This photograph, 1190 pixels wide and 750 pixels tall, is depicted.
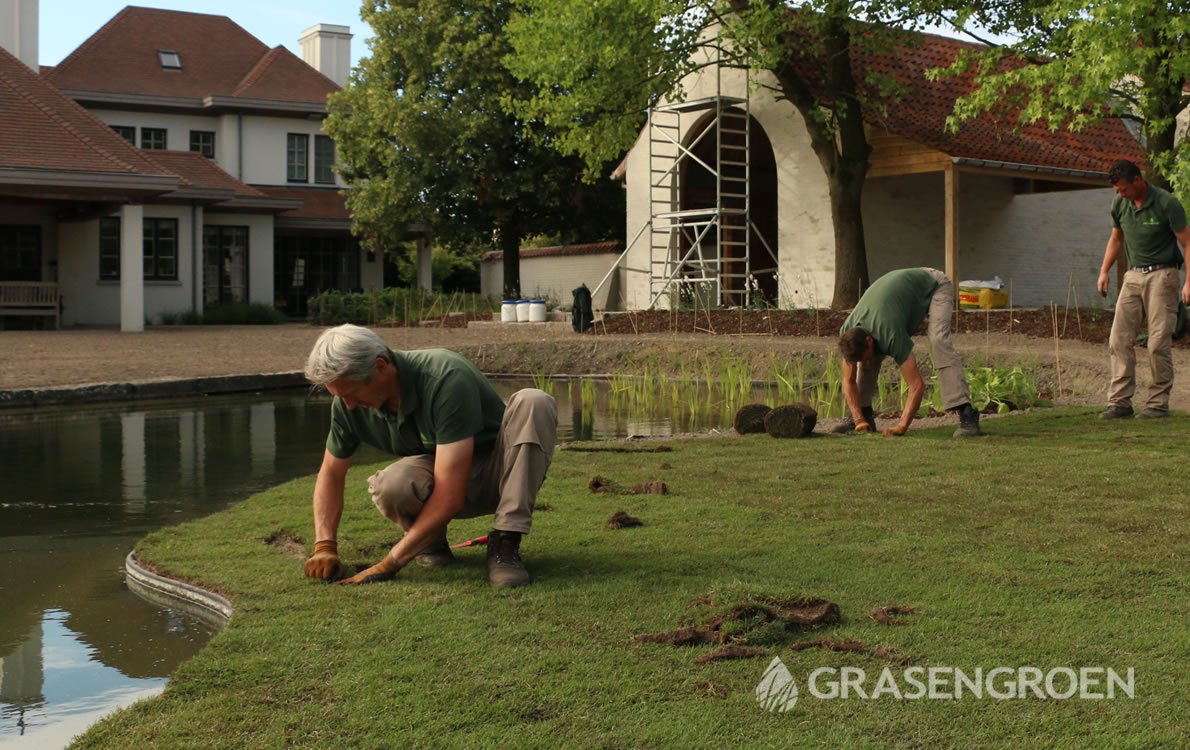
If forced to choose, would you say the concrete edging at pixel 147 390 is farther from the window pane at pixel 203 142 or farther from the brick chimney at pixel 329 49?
the brick chimney at pixel 329 49

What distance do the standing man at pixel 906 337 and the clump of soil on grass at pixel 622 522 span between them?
Result: 9.76 ft

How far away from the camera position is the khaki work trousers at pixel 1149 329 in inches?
395

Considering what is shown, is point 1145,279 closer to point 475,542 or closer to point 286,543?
point 475,542

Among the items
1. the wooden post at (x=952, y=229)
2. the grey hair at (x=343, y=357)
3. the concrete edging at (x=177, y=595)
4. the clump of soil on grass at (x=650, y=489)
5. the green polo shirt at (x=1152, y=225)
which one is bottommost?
the concrete edging at (x=177, y=595)

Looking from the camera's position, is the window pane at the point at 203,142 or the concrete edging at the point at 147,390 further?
the window pane at the point at 203,142

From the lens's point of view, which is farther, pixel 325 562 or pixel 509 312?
pixel 509 312

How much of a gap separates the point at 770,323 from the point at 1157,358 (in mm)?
10667

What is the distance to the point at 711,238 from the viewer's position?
97.6ft

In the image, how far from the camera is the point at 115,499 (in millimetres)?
8578

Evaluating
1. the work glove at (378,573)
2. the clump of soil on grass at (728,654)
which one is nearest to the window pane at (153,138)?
the work glove at (378,573)

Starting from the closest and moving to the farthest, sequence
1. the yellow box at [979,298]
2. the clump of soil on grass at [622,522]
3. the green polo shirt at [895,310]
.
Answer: the clump of soil on grass at [622,522] → the green polo shirt at [895,310] → the yellow box at [979,298]

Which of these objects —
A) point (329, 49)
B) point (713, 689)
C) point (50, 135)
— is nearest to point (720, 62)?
point (50, 135)

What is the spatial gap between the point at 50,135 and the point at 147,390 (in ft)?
42.8

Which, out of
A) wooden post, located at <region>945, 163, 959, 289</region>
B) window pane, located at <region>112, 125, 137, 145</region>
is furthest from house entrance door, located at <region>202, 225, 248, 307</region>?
wooden post, located at <region>945, 163, 959, 289</region>
